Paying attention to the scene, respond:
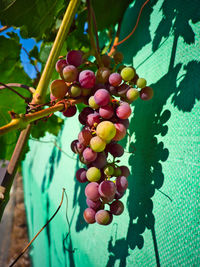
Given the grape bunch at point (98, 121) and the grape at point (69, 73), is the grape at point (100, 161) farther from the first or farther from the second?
the grape at point (69, 73)

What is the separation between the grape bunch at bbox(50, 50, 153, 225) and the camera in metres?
0.43

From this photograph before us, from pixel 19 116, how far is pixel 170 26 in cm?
55

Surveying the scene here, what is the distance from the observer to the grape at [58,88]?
43 centimetres

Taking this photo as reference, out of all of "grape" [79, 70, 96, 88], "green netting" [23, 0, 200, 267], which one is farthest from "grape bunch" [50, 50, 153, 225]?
"green netting" [23, 0, 200, 267]

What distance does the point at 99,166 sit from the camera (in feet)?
1.51

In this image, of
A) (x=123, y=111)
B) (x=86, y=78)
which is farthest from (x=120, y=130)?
(x=86, y=78)

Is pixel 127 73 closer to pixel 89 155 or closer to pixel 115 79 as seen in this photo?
pixel 115 79

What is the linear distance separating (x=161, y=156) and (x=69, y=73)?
0.34 metres

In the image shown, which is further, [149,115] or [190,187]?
[149,115]

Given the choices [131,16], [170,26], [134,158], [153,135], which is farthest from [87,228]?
[131,16]

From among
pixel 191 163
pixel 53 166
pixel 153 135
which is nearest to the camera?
pixel 191 163

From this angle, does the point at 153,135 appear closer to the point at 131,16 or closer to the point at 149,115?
the point at 149,115

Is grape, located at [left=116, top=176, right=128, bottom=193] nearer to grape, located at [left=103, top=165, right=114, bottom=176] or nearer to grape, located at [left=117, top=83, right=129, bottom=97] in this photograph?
grape, located at [left=103, top=165, right=114, bottom=176]

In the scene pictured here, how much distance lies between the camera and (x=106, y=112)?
438 mm
